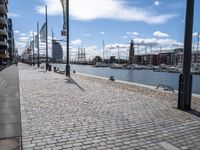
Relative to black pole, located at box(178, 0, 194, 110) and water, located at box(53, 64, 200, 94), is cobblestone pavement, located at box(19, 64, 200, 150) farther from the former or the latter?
water, located at box(53, 64, 200, 94)

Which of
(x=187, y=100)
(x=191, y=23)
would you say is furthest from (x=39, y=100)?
(x=191, y=23)

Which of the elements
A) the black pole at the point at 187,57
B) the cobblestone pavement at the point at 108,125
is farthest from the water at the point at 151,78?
the cobblestone pavement at the point at 108,125

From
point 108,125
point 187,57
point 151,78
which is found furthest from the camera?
point 151,78

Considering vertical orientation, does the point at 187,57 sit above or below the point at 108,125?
above

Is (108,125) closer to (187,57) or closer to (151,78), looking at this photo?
(187,57)

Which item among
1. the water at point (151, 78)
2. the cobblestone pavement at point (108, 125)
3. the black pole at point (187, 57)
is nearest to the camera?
the cobblestone pavement at point (108, 125)

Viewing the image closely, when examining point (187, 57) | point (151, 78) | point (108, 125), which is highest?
point (187, 57)

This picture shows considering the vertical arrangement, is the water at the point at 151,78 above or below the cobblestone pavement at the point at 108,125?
below

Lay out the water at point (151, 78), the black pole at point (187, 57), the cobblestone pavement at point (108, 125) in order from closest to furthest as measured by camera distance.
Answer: the cobblestone pavement at point (108, 125)
the black pole at point (187, 57)
the water at point (151, 78)

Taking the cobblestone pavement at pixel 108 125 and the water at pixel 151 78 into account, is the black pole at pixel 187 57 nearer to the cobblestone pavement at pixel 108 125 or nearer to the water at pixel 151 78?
the cobblestone pavement at pixel 108 125

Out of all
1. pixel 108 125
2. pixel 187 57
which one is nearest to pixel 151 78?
pixel 187 57

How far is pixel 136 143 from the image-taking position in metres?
6.01

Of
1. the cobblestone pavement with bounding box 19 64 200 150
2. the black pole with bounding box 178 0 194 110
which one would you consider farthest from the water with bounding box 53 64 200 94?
the cobblestone pavement with bounding box 19 64 200 150

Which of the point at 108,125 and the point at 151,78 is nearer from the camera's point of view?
the point at 108,125
